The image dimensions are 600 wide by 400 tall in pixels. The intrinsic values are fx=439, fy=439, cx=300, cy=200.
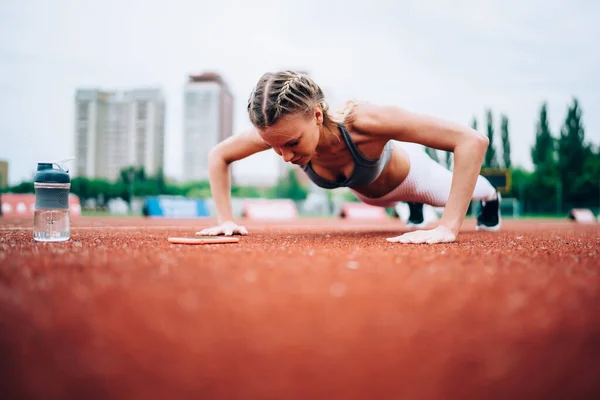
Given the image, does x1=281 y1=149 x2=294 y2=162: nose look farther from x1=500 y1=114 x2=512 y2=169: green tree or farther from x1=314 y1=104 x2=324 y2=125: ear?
x1=500 y1=114 x2=512 y2=169: green tree

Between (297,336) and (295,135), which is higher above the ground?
(295,135)

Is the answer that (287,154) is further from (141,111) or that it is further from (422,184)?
(141,111)

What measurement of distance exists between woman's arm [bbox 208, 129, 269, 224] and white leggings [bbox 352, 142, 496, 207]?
812mm

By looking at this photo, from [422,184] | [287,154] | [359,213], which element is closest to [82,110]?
[359,213]

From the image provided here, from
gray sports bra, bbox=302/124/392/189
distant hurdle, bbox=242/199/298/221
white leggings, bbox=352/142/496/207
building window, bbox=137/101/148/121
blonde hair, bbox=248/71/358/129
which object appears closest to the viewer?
blonde hair, bbox=248/71/358/129

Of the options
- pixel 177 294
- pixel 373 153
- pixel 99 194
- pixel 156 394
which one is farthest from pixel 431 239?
pixel 99 194

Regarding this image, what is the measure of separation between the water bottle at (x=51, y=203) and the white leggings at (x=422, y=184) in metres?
1.66

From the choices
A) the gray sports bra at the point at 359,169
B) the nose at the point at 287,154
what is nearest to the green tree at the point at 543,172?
the gray sports bra at the point at 359,169

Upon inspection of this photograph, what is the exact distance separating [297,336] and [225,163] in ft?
6.70

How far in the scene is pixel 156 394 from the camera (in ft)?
1.38

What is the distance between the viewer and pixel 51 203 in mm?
1788

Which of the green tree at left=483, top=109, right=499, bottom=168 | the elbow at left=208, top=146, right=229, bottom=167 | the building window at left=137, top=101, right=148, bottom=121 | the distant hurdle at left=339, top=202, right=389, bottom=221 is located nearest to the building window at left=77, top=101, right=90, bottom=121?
the building window at left=137, top=101, right=148, bottom=121

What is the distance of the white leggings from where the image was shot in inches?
107

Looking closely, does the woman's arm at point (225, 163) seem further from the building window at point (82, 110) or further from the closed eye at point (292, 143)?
the building window at point (82, 110)
